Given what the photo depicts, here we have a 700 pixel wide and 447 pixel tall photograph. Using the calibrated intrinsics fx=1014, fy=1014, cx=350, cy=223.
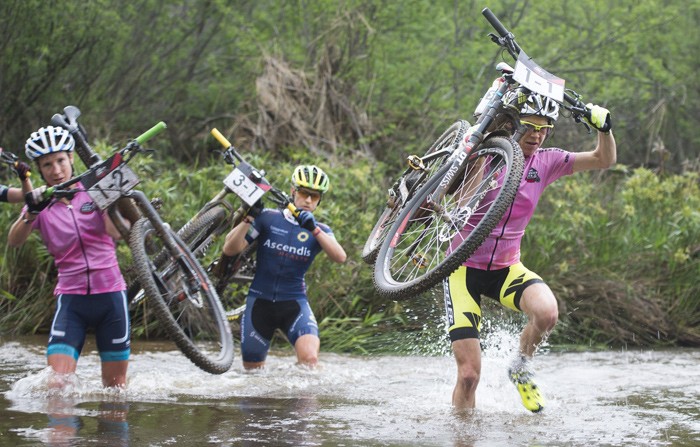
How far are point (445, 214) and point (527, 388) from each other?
52.3 inches

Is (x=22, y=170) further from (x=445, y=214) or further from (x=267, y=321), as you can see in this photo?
(x=445, y=214)

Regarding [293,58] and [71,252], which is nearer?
[71,252]

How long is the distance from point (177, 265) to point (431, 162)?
2046 millimetres

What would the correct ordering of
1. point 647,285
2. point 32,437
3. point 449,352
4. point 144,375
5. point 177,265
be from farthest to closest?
1. point 647,285
2. point 449,352
3. point 144,375
4. point 177,265
5. point 32,437

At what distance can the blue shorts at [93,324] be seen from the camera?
7.21 m

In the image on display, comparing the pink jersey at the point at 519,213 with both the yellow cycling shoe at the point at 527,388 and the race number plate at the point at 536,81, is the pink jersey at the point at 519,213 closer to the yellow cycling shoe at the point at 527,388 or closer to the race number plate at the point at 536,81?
the race number plate at the point at 536,81

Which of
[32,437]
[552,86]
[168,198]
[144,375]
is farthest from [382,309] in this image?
[32,437]

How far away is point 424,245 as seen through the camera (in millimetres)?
7023

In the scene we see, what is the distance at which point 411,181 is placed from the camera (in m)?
7.82

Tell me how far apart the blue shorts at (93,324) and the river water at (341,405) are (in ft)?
0.93

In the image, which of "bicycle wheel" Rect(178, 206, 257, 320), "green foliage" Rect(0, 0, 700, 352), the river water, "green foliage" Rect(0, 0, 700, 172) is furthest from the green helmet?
"green foliage" Rect(0, 0, 700, 172)

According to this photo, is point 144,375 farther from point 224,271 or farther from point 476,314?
point 476,314

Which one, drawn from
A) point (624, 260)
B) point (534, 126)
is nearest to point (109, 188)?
point (534, 126)

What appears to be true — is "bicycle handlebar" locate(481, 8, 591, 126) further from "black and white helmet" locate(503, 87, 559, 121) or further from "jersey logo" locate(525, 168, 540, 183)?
"jersey logo" locate(525, 168, 540, 183)
